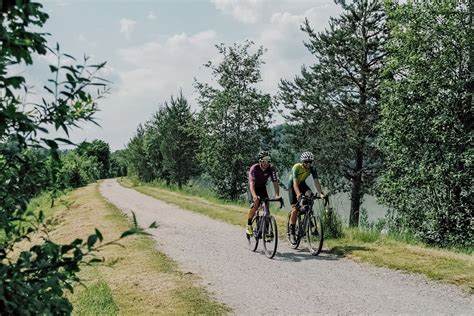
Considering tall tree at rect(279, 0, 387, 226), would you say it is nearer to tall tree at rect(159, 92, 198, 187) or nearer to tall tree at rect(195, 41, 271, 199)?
tall tree at rect(195, 41, 271, 199)

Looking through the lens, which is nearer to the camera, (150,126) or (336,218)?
(336,218)

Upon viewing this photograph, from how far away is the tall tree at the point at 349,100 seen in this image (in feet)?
97.6

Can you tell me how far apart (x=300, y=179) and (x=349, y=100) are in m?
20.6

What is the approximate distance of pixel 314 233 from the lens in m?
11.4

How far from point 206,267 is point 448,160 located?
38.2ft

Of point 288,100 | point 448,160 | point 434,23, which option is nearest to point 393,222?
point 448,160

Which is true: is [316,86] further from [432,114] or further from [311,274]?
[311,274]

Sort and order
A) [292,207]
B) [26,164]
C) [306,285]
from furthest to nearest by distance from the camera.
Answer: [292,207]
[306,285]
[26,164]

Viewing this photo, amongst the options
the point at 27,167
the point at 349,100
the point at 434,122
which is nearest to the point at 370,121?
the point at 349,100

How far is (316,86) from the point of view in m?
33.2

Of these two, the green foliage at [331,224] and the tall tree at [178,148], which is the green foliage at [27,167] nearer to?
the green foliage at [331,224]

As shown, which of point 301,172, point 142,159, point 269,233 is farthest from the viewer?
point 142,159

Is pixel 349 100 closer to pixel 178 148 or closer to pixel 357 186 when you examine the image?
pixel 357 186

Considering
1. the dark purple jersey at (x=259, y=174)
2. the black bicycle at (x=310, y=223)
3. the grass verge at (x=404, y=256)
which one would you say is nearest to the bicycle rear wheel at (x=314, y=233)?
the black bicycle at (x=310, y=223)
